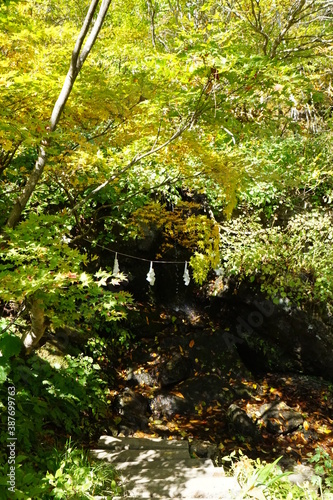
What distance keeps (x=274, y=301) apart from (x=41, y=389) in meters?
4.55

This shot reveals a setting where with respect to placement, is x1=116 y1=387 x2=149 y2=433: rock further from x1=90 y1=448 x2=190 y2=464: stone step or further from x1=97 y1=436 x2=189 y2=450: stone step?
x1=90 y1=448 x2=190 y2=464: stone step

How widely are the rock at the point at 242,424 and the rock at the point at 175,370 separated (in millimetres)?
1150

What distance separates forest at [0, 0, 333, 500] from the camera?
338cm

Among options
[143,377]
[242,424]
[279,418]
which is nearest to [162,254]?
[143,377]

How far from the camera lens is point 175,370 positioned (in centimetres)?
672

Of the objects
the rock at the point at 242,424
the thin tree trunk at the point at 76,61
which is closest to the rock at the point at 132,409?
the rock at the point at 242,424

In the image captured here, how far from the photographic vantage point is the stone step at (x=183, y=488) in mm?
3266

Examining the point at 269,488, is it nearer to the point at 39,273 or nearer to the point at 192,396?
the point at 39,273

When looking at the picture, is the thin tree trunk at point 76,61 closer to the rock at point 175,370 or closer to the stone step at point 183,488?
the stone step at point 183,488

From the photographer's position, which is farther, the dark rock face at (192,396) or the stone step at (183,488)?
the dark rock face at (192,396)

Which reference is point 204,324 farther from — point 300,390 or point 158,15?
point 158,15

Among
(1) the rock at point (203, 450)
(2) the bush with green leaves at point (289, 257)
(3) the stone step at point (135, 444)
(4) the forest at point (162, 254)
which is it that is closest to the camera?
(4) the forest at point (162, 254)

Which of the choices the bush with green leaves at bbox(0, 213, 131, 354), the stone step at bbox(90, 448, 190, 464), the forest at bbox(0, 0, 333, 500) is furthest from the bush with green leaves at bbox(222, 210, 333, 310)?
the bush with green leaves at bbox(0, 213, 131, 354)

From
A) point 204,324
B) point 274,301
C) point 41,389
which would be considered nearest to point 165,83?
point 41,389
